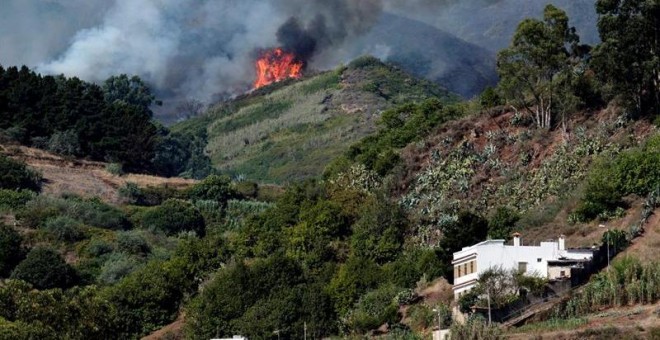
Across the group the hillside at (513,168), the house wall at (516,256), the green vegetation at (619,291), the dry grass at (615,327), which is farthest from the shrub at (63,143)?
the dry grass at (615,327)

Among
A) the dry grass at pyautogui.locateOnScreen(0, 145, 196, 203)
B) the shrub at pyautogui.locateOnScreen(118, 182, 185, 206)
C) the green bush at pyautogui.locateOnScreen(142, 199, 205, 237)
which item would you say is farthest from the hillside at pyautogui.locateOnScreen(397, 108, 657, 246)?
the dry grass at pyautogui.locateOnScreen(0, 145, 196, 203)

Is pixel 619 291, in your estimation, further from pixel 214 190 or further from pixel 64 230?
pixel 214 190

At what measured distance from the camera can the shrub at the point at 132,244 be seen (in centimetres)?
12238

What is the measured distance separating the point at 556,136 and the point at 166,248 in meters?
38.3

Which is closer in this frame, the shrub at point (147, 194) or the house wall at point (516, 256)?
the house wall at point (516, 256)

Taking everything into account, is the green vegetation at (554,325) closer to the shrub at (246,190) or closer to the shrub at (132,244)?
the shrub at (132,244)

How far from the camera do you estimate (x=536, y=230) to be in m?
89.2

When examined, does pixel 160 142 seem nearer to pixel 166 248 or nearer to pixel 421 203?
pixel 166 248

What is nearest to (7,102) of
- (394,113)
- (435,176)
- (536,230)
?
(394,113)

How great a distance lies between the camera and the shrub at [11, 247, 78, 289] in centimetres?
11056

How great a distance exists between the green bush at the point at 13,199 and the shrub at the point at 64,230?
18.3 ft

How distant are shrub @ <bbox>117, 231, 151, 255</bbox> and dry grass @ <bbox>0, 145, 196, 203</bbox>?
57.2ft

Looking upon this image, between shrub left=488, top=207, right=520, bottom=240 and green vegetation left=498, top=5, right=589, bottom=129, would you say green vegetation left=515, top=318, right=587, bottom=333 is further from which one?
green vegetation left=498, top=5, right=589, bottom=129

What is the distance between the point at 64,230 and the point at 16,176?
14.2 meters
